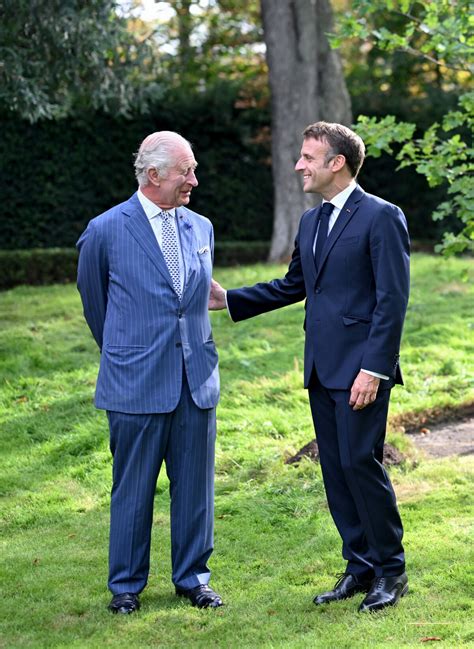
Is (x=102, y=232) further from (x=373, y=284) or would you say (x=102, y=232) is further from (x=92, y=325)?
(x=373, y=284)

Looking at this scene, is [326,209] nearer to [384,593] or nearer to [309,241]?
[309,241]

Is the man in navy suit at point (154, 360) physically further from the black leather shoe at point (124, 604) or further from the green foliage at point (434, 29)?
the green foliage at point (434, 29)

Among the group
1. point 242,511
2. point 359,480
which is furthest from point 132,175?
point 359,480

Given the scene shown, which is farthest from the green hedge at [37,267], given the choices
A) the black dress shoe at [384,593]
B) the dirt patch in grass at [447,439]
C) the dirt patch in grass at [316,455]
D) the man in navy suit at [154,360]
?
the black dress shoe at [384,593]

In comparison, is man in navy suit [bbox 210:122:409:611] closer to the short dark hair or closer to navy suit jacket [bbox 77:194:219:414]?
the short dark hair

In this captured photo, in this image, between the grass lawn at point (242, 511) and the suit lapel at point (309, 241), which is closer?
the grass lawn at point (242, 511)

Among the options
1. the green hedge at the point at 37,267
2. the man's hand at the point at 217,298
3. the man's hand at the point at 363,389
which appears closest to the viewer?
the man's hand at the point at 363,389

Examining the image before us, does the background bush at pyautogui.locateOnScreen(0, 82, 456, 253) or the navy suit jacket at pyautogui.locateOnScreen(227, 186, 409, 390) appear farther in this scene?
the background bush at pyautogui.locateOnScreen(0, 82, 456, 253)

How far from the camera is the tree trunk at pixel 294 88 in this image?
14750mm

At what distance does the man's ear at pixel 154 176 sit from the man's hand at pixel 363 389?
1.17 metres

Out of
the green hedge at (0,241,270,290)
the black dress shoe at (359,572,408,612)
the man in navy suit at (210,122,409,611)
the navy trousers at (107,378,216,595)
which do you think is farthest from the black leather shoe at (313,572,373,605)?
the green hedge at (0,241,270,290)

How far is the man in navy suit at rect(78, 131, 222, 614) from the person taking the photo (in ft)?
14.0

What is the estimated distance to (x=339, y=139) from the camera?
13.7 ft

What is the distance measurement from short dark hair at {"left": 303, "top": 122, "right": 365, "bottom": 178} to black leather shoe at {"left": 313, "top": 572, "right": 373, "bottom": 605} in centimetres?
179
